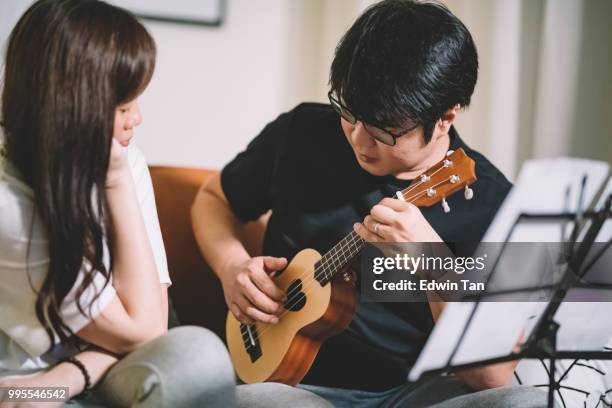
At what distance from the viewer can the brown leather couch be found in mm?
1548

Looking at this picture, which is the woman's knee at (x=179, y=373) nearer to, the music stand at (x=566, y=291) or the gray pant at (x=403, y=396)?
the gray pant at (x=403, y=396)

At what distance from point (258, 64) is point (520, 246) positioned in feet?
4.25

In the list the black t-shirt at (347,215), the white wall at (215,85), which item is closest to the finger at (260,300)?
the black t-shirt at (347,215)

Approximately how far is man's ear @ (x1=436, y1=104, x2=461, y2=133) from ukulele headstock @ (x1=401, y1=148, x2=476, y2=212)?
13cm

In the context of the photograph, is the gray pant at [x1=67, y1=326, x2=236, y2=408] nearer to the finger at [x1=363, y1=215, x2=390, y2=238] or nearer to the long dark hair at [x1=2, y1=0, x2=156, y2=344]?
the long dark hair at [x1=2, y1=0, x2=156, y2=344]

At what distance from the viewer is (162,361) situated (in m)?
0.87

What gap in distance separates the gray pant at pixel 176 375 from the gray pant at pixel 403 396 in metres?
0.21

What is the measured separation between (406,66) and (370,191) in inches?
11.1

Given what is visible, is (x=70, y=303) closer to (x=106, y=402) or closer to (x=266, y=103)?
(x=106, y=402)

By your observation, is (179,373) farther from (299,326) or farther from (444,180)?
(444,180)

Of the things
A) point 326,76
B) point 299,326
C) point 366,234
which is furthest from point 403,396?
point 326,76

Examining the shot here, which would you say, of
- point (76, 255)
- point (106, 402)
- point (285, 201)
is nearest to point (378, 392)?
point (285, 201)

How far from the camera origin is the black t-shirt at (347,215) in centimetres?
127

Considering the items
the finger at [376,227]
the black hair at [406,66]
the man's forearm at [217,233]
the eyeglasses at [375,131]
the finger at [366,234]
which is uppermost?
the black hair at [406,66]
